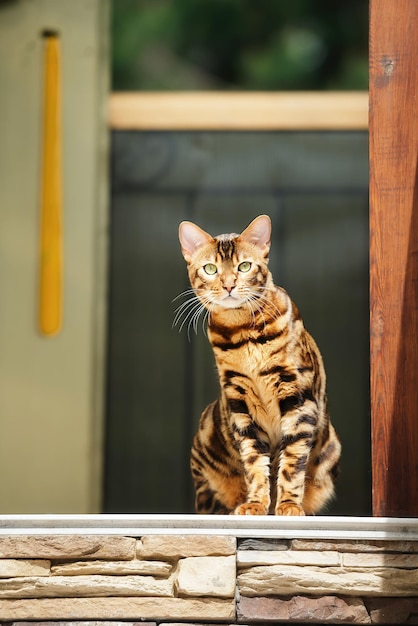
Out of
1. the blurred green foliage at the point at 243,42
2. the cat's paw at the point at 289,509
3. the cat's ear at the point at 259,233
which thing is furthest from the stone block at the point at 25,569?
the blurred green foliage at the point at 243,42

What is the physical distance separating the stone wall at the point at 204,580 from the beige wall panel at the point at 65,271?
273 centimetres

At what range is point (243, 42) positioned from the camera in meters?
8.16

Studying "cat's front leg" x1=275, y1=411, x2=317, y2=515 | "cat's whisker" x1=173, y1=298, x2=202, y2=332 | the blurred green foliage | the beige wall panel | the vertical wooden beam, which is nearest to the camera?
the vertical wooden beam

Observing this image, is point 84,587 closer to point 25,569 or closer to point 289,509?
point 25,569

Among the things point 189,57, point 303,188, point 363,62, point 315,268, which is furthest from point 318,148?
point 189,57

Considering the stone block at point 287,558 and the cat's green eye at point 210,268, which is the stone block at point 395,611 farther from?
the cat's green eye at point 210,268

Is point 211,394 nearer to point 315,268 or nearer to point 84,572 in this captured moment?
point 315,268

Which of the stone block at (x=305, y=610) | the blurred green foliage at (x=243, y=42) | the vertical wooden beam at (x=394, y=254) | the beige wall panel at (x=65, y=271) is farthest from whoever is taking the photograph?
the blurred green foliage at (x=243, y=42)

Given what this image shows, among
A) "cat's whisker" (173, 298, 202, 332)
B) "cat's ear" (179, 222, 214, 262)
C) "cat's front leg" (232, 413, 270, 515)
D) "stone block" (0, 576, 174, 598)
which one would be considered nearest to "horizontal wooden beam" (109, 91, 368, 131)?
"cat's whisker" (173, 298, 202, 332)

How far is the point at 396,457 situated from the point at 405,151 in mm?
689

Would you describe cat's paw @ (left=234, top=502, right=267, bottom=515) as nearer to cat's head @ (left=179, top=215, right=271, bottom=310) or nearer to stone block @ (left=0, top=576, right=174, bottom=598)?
stone block @ (left=0, top=576, right=174, bottom=598)

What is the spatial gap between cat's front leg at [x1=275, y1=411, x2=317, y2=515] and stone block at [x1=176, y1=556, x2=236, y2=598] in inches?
10.5

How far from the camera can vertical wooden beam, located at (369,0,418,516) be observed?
196 cm

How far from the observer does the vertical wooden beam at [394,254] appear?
1.96 meters
